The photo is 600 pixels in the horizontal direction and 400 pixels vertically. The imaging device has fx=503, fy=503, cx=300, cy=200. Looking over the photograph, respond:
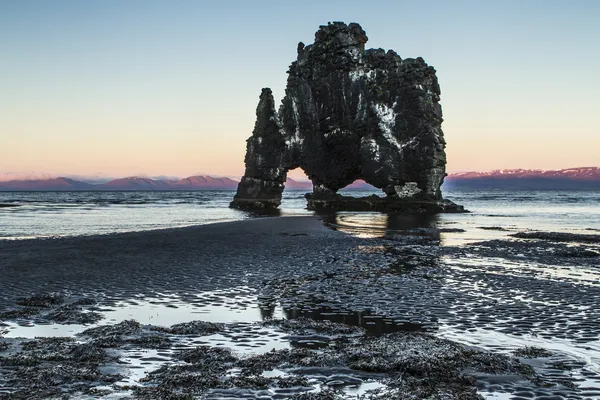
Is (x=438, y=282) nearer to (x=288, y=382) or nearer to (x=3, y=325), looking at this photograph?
(x=288, y=382)

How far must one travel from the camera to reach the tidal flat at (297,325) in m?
7.34

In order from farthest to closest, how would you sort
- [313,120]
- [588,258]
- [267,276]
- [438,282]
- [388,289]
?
[313,120] < [588,258] < [267,276] < [438,282] < [388,289]

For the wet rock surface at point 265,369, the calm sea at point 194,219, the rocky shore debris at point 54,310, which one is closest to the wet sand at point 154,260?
the rocky shore debris at point 54,310

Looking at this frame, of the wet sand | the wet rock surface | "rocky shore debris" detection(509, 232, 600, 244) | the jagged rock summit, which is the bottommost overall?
"rocky shore debris" detection(509, 232, 600, 244)

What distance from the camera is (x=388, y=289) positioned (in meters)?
15.4

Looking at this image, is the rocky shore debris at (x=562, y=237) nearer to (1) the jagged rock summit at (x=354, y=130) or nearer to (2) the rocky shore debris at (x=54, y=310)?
(2) the rocky shore debris at (x=54, y=310)

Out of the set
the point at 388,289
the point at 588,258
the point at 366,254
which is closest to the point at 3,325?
the point at 388,289

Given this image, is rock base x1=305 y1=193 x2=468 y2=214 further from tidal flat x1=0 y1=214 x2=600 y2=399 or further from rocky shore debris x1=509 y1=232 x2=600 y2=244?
tidal flat x1=0 y1=214 x2=600 y2=399

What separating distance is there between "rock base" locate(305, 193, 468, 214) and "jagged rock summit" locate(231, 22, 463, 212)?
0.45 feet

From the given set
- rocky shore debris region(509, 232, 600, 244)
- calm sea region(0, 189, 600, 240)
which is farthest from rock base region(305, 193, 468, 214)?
rocky shore debris region(509, 232, 600, 244)

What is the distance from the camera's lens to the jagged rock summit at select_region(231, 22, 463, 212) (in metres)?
70.1

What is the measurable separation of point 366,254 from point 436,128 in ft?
169

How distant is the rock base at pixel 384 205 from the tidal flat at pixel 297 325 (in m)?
44.4

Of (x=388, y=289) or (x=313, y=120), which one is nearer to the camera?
(x=388, y=289)
